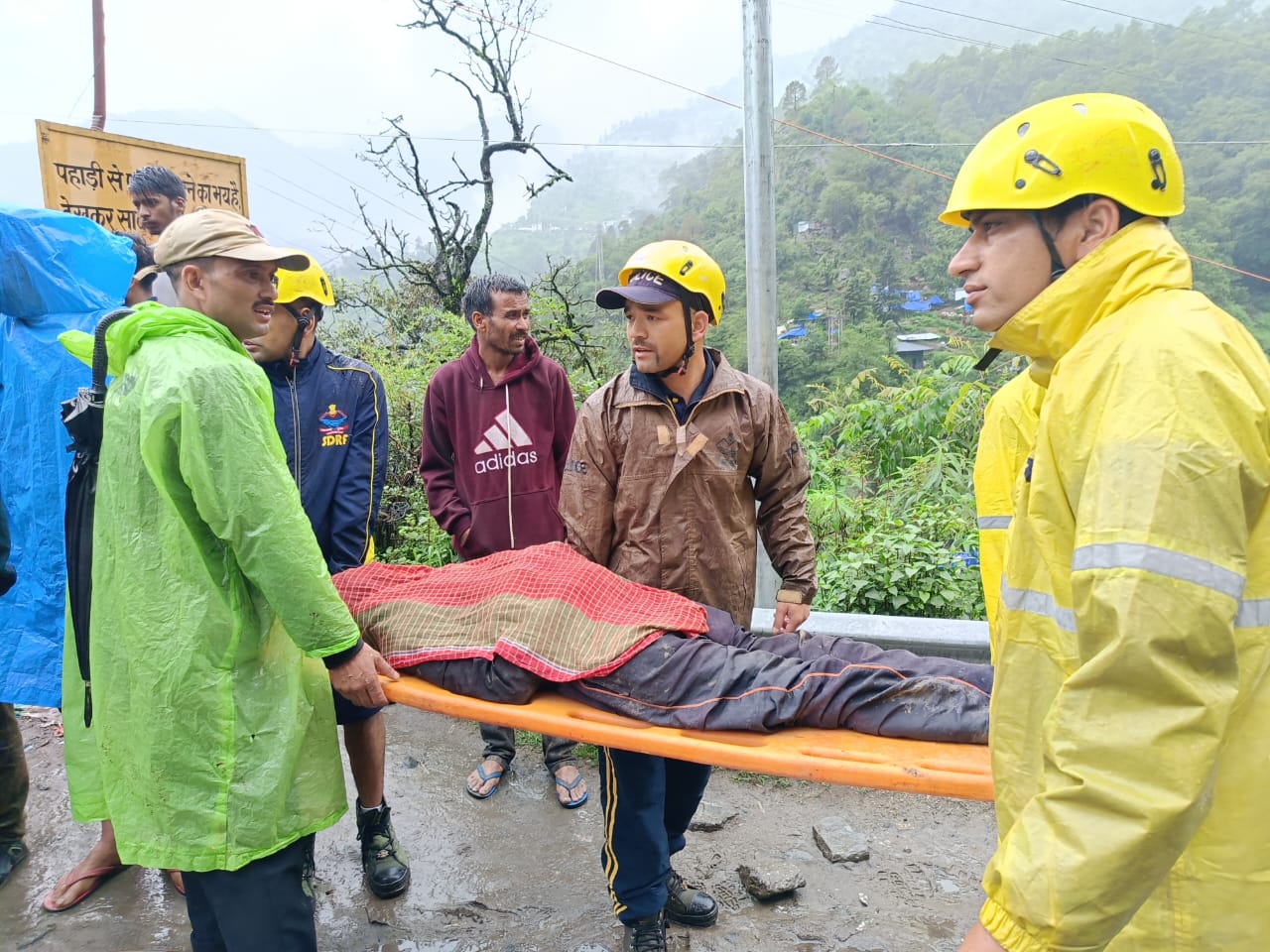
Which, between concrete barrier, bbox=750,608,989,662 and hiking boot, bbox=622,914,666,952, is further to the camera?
concrete barrier, bbox=750,608,989,662

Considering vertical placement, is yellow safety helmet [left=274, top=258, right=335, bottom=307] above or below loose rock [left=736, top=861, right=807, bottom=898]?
above

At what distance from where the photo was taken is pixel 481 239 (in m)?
8.02

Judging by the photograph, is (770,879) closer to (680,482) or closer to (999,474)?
(680,482)

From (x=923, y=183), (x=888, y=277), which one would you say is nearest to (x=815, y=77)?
(x=923, y=183)

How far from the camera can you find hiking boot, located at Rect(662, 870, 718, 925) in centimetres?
260

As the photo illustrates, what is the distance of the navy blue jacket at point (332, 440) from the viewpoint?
2.93 m

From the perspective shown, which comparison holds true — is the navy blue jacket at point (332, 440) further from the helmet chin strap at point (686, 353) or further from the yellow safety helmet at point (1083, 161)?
the yellow safety helmet at point (1083, 161)

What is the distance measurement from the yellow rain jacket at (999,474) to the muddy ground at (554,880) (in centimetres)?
137

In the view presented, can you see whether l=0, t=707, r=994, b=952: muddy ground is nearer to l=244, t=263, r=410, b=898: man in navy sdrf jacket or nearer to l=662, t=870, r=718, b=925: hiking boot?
l=662, t=870, r=718, b=925: hiking boot

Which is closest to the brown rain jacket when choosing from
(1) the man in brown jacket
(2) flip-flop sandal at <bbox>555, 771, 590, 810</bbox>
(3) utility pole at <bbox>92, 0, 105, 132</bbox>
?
(1) the man in brown jacket

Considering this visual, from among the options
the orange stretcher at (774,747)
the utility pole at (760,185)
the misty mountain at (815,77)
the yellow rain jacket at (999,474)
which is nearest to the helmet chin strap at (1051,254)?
the yellow rain jacket at (999,474)

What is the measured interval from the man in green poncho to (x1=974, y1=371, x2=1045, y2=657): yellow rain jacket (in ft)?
4.81

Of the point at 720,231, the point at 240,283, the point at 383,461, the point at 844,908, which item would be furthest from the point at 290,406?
the point at 720,231

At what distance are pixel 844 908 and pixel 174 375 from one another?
2475 millimetres
